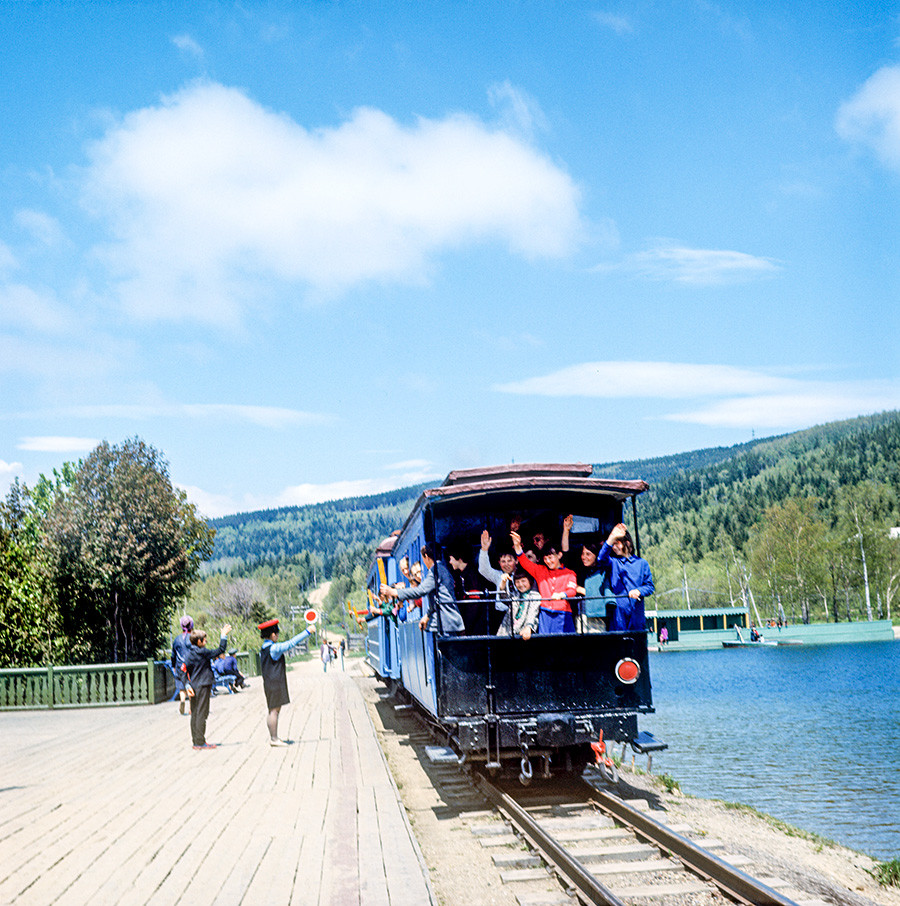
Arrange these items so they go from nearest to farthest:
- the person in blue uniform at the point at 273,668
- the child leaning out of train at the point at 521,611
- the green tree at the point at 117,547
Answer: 1. the child leaning out of train at the point at 521,611
2. the person in blue uniform at the point at 273,668
3. the green tree at the point at 117,547

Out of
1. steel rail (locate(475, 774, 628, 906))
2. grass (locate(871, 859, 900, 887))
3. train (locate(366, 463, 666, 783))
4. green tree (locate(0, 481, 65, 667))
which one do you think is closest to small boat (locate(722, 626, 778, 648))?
green tree (locate(0, 481, 65, 667))

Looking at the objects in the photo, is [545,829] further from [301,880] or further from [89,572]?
[89,572]

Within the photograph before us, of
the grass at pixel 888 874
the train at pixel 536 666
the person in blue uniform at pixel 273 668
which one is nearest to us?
the grass at pixel 888 874

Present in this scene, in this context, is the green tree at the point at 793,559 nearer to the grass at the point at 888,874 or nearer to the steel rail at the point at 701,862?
the grass at the point at 888,874

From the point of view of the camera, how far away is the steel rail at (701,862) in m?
6.14

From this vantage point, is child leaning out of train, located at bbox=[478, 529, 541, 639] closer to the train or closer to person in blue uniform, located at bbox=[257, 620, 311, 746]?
the train

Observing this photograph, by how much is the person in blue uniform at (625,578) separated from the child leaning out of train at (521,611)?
2.63 feet

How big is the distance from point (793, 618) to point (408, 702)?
3852 inches

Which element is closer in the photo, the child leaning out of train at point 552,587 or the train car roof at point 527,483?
the train car roof at point 527,483

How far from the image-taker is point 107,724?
1758 cm

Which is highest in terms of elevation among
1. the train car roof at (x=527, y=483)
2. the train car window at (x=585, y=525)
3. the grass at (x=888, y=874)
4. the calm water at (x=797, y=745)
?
the train car roof at (x=527, y=483)

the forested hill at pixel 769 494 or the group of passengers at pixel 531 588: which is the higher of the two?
the forested hill at pixel 769 494

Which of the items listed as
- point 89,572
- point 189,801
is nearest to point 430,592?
point 189,801

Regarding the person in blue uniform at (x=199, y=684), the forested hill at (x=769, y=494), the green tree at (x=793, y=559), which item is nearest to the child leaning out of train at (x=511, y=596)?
the person in blue uniform at (x=199, y=684)
